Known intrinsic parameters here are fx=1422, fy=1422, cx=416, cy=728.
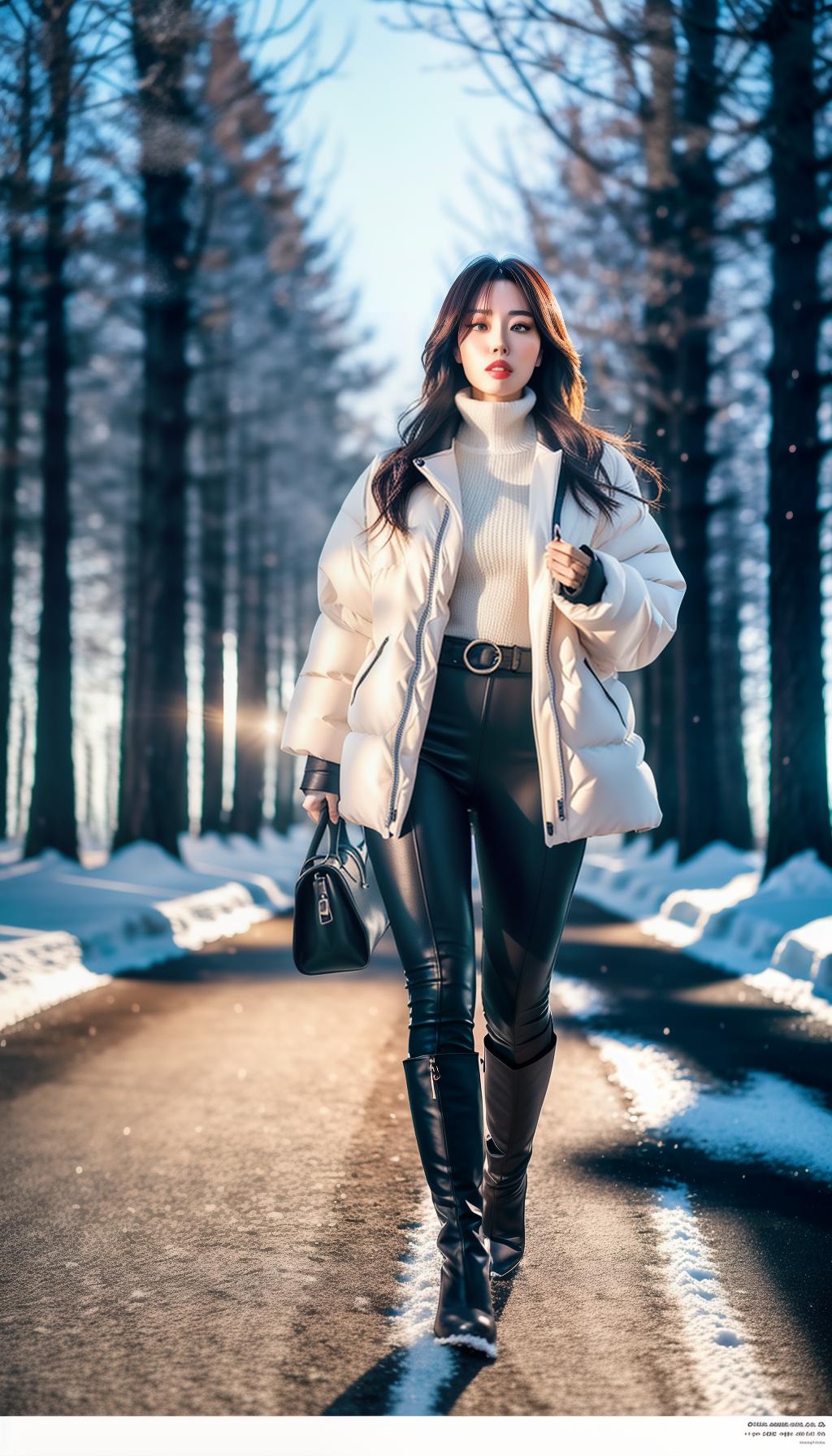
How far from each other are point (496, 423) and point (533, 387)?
21 centimetres

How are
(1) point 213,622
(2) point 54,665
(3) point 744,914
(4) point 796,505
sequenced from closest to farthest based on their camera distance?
1. (3) point 744,914
2. (4) point 796,505
3. (2) point 54,665
4. (1) point 213,622

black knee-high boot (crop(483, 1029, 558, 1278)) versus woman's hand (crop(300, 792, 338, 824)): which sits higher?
woman's hand (crop(300, 792, 338, 824))

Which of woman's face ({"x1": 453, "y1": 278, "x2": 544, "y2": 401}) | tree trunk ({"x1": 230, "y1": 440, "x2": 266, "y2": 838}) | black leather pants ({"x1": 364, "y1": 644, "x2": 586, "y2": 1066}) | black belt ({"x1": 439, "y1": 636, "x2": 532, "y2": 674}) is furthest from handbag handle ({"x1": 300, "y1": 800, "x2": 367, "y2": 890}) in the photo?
tree trunk ({"x1": 230, "y1": 440, "x2": 266, "y2": 838})

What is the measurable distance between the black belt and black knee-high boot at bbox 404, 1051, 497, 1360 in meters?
0.88

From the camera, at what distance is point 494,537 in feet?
11.0

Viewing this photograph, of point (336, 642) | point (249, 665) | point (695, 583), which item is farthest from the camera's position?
point (249, 665)

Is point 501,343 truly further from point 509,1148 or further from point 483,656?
point 509,1148

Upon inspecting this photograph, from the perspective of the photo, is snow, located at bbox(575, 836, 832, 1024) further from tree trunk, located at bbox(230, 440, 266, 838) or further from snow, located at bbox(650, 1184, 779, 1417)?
tree trunk, located at bbox(230, 440, 266, 838)

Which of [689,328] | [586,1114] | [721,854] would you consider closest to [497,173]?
[689,328]

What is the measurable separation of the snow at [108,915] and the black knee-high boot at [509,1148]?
437cm

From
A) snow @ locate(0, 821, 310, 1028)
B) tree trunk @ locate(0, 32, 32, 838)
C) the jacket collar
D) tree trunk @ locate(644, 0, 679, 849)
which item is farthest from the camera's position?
tree trunk @ locate(0, 32, 32, 838)

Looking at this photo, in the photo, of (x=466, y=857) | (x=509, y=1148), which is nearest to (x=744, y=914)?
(x=509, y=1148)

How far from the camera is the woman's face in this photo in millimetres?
3426

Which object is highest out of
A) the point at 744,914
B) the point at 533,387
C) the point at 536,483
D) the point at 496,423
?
the point at 533,387
